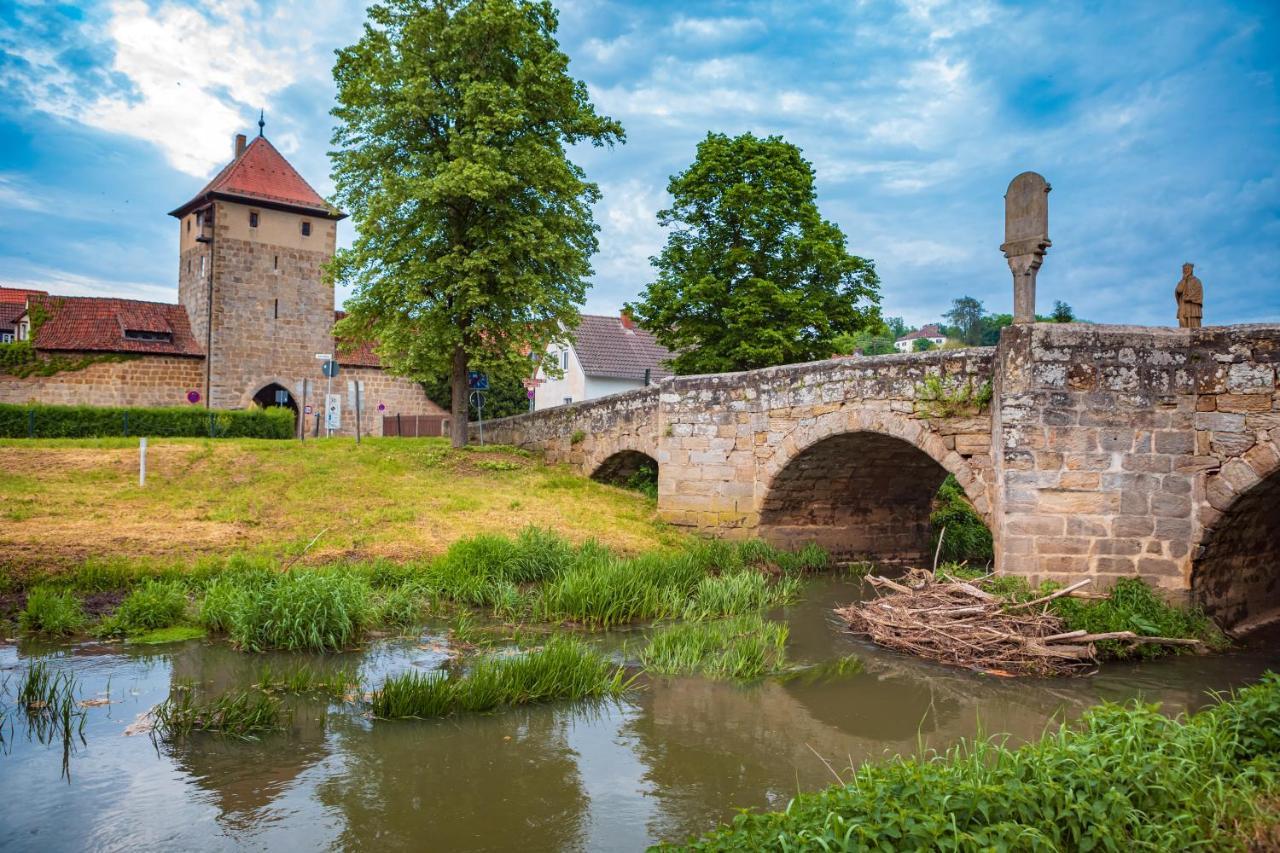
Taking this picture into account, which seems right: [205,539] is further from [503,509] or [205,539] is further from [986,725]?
[986,725]

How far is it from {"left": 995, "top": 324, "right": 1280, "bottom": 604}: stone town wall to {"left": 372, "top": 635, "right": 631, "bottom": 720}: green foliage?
459 cm

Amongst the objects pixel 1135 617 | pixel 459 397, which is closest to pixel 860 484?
pixel 1135 617

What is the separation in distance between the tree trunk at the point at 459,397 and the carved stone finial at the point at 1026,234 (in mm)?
10289

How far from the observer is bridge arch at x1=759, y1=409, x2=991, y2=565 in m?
10.9

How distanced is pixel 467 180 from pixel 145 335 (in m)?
18.9

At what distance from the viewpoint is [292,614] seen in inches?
320

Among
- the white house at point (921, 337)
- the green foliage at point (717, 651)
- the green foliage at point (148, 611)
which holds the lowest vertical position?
the green foliage at point (717, 651)

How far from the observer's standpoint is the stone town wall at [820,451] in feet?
34.7

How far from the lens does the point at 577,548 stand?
11812 millimetres

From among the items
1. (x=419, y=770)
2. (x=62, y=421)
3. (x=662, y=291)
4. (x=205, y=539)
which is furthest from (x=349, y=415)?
(x=419, y=770)

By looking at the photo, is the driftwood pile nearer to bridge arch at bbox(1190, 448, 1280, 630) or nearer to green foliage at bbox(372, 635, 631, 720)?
bridge arch at bbox(1190, 448, 1280, 630)

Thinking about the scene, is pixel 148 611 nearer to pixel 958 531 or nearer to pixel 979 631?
pixel 979 631

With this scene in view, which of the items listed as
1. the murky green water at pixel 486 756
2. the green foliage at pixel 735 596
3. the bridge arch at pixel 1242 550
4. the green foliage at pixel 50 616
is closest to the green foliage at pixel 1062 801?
the murky green water at pixel 486 756

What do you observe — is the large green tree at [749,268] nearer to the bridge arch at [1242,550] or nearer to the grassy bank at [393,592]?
the grassy bank at [393,592]
